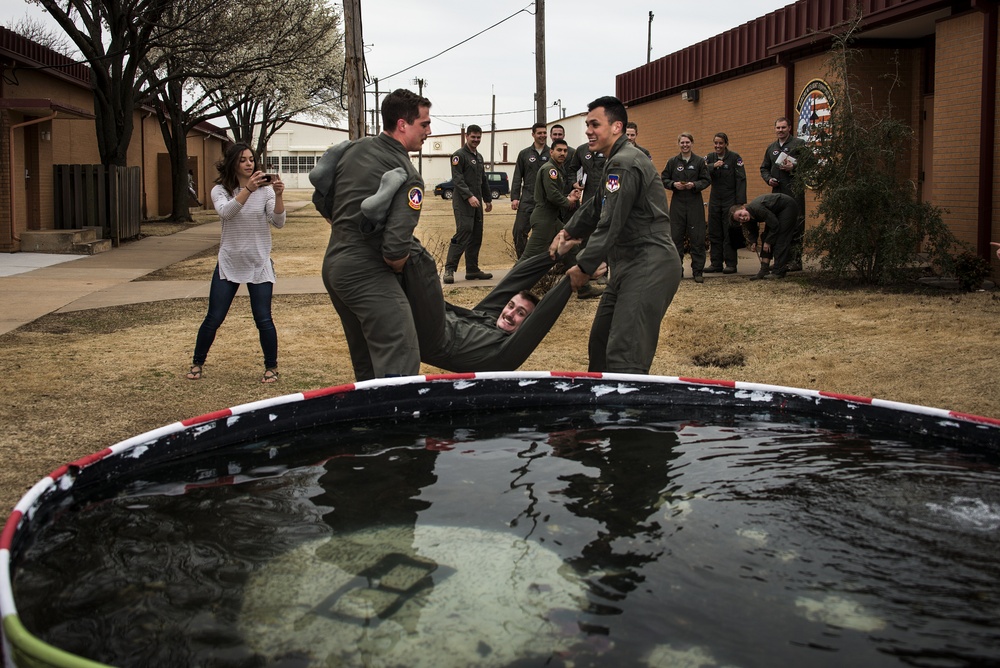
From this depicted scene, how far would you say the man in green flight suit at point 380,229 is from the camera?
209 inches

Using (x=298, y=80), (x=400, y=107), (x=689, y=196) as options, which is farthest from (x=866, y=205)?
(x=298, y=80)

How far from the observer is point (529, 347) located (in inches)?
233

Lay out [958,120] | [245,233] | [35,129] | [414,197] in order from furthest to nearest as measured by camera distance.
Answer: [35,129] < [958,120] < [245,233] < [414,197]

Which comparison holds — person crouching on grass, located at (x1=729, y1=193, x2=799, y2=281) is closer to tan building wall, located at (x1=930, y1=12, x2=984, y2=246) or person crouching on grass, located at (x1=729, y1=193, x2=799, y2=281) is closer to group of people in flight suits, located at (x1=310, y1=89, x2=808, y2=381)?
tan building wall, located at (x1=930, y1=12, x2=984, y2=246)

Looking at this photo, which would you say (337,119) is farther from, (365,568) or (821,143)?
(365,568)

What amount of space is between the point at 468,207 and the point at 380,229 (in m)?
8.55

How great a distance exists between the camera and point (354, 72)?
14.8 metres

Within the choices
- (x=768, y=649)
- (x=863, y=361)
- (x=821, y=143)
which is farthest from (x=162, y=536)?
(x=821, y=143)

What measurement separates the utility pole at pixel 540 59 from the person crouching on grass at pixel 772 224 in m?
9.38

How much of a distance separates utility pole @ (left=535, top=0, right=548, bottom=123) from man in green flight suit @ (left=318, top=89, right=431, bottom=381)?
1678 centimetres

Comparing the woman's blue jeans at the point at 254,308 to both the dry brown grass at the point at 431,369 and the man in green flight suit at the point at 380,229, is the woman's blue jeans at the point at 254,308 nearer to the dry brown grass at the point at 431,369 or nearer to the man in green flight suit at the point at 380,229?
the dry brown grass at the point at 431,369

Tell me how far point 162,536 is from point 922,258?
1131 cm

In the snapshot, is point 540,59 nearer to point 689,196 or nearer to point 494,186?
point 689,196

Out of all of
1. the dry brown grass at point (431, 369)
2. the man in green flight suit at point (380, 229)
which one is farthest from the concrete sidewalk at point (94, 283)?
the man in green flight suit at point (380, 229)
